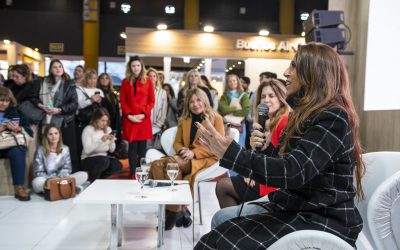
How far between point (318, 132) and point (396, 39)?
9.20 feet

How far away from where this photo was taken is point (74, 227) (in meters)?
3.34

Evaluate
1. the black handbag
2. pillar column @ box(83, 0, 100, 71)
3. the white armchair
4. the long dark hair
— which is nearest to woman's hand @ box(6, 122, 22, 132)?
the black handbag

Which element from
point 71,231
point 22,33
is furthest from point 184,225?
point 22,33

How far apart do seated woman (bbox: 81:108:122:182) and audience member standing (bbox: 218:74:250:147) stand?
151 cm

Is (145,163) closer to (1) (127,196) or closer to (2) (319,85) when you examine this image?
(1) (127,196)

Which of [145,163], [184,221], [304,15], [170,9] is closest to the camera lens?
[145,163]

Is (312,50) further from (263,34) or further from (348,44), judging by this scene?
(263,34)

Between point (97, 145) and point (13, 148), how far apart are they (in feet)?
3.03

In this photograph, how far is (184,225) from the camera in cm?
342

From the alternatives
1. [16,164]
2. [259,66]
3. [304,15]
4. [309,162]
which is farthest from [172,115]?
[304,15]

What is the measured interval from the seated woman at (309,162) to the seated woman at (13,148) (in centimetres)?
338

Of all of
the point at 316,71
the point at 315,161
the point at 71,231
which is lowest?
the point at 71,231

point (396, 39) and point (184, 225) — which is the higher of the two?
point (396, 39)

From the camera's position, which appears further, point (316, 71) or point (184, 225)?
point (184, 225)
